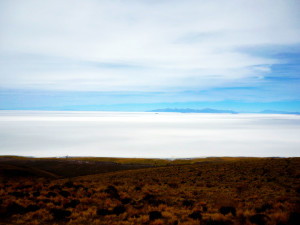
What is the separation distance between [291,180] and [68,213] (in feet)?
62.2

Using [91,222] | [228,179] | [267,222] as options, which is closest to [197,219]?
[267,222]

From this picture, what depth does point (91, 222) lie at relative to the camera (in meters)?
9.65

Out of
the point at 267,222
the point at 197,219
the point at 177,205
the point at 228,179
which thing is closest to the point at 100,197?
the point at 177,205

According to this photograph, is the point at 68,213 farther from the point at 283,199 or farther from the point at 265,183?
the point at 265,183

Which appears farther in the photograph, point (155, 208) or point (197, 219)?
point (155, 208)

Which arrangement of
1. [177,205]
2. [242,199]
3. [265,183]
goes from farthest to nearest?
1. [265,183]
2. [242,199]
3. [177,205]

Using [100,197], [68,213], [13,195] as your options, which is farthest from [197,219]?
[13,195]

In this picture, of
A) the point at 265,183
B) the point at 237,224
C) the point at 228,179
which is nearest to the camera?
the point at 237,224

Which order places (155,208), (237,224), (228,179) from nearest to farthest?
(237,224) → (155,208) → (228,179)

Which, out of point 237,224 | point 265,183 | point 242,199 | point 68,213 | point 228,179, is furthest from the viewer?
point 228,179

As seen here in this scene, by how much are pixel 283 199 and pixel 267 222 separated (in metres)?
5.06

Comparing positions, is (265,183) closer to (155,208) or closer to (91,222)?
(155,208)

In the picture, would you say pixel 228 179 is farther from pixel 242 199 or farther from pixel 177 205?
pixel 177 205

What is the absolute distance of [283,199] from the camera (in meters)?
12.9
